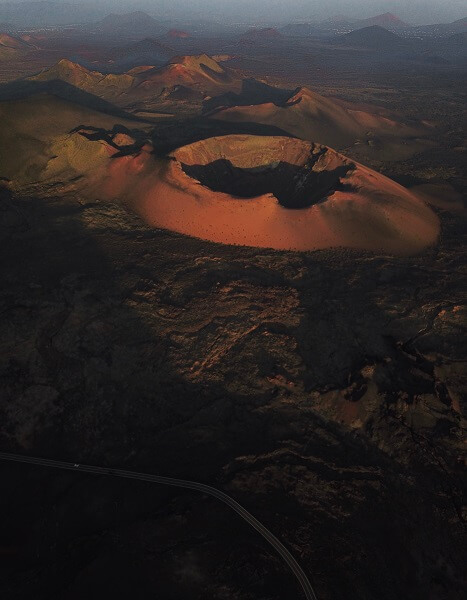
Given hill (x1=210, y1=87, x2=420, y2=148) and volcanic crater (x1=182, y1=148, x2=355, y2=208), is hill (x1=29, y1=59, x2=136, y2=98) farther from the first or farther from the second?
volcanic crater (x1=182, y1=148, x2=355, y2=208)

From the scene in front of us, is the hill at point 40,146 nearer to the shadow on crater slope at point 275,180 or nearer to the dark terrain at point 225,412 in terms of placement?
the dark terrain at point 225,412

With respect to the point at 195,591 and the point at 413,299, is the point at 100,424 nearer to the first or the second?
the point at 195,591

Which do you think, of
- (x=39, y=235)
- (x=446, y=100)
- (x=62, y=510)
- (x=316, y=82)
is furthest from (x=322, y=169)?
(x=316, y=82)

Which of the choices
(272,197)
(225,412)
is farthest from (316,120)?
(225,412)

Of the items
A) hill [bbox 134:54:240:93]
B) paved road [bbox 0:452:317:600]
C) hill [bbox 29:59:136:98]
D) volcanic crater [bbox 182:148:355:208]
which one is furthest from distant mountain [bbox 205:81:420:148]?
paved road [bbox 0:452:317:600]

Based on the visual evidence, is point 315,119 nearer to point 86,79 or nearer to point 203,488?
point 203,488

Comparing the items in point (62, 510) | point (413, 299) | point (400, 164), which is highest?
point (400, 164)
